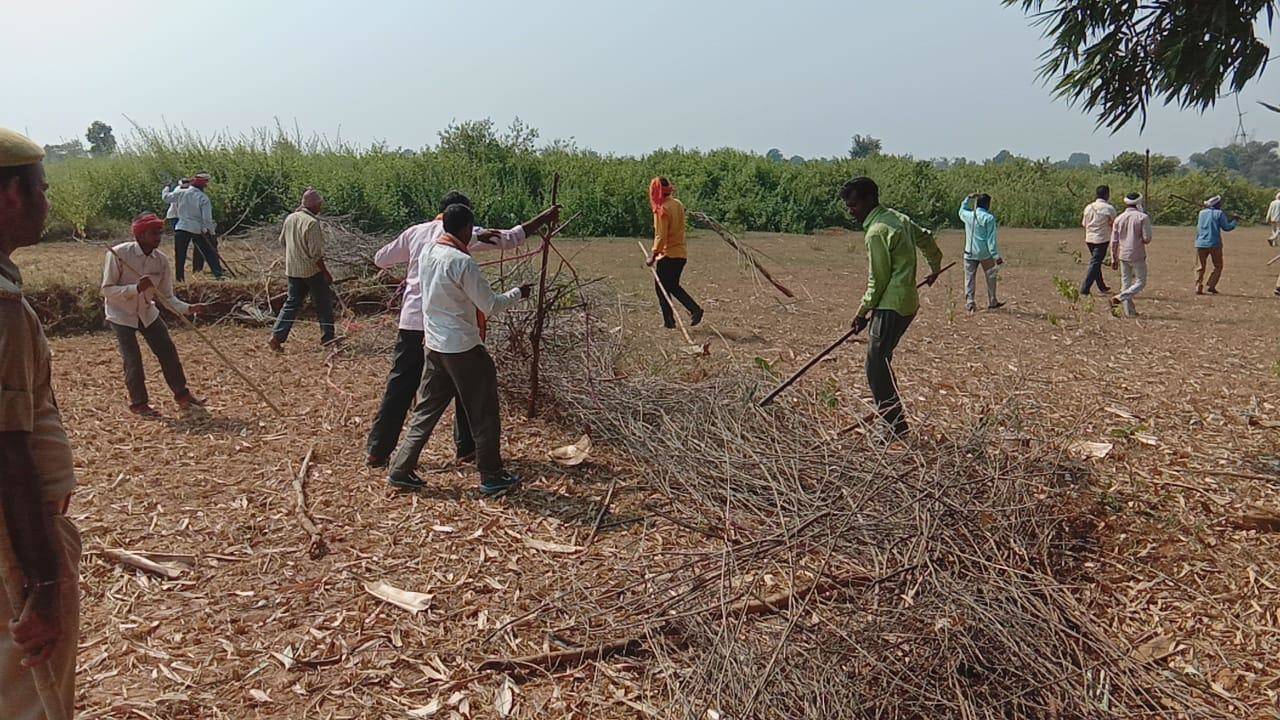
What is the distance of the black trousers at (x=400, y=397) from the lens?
5.10m

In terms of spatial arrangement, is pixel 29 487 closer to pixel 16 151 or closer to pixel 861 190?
pixel 16 151

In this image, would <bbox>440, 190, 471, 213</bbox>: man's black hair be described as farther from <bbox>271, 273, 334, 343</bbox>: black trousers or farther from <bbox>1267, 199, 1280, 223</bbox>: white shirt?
<bbox>1267, 199, 1280, 223</bbox>: white shirt

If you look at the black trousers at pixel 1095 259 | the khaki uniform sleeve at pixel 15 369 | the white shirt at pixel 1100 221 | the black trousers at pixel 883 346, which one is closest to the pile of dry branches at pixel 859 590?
the black trousers at pixel 883 346

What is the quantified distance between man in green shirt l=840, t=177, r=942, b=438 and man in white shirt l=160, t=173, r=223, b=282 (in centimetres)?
995

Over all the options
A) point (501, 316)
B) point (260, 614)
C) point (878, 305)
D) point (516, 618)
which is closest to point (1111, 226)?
point (878, 305)

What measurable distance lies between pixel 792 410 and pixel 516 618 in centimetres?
233

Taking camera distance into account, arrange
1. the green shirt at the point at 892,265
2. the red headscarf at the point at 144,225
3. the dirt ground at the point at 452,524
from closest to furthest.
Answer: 1. the dirt ground at the point at 452,524
2. the green shirt at the point at 892,265
3. the red headscarf at the point at 144,225

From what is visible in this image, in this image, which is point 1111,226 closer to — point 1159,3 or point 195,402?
point 1159,3

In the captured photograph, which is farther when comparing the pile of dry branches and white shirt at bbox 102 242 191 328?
white shirt at bbox 102 242 191 328

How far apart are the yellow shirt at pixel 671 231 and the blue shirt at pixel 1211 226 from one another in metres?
8.50

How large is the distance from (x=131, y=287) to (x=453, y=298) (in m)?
3.16

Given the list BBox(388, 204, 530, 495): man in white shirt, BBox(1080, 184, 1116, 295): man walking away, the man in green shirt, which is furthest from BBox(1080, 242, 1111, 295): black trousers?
BBox(388, 204, 530, 495): man in white shirt

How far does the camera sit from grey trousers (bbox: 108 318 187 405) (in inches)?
243

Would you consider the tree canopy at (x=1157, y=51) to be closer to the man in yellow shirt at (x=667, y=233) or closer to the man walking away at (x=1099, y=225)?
→ the man in yellow shirt at (x=667, y=233)
